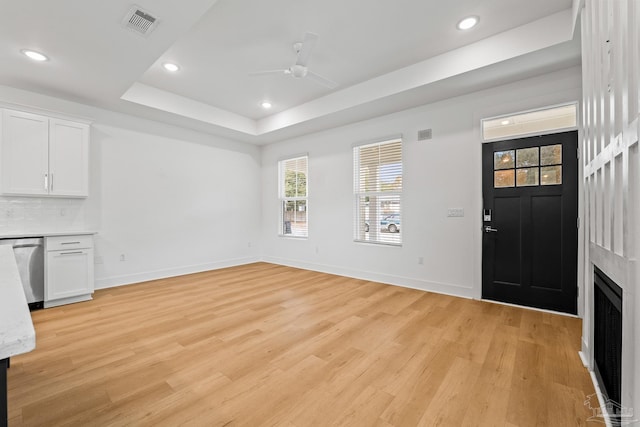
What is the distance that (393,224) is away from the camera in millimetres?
4805

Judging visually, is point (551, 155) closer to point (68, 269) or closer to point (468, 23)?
point (468, 23)

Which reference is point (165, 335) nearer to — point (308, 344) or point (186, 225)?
point (308, 344)

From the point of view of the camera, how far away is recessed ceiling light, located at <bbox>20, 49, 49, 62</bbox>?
3004mm

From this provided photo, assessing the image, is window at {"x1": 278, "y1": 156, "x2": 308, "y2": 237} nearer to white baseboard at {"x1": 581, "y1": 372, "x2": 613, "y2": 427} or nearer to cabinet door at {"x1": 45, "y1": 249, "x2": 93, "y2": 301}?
cabinet door at {"x1": 45, "y1": 249, "x2": 93, "y2": 301}

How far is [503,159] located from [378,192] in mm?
1884

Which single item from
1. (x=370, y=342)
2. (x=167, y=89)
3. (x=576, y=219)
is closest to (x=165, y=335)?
(x=370, y=342)

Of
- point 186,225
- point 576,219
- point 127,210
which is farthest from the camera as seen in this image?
point 186,225

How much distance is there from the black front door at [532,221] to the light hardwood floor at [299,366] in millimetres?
313

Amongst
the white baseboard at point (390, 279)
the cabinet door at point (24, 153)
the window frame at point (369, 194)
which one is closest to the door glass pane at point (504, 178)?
the window frame at point (369, 194)

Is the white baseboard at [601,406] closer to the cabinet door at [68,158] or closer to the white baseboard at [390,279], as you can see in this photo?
the white baseboard at [390,279]

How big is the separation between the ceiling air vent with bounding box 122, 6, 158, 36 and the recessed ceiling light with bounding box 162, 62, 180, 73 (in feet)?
3.47

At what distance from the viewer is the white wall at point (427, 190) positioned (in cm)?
382

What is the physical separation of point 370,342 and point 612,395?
1551mm

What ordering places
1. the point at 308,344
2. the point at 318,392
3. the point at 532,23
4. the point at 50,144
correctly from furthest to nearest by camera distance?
1. the point at 50,144
2. the point at 532,23
3. the point at 308,344
4. the point at 318,392
